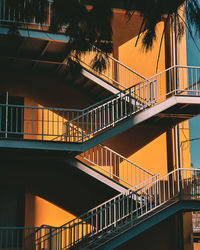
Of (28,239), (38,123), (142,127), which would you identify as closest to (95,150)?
(142,127)

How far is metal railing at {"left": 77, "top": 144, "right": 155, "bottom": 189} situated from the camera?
15.7m

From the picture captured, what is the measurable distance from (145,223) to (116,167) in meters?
3.04

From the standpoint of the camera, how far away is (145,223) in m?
13.3

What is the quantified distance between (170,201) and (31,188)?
446 centimetres

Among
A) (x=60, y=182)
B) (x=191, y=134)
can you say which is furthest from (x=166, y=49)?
(x=60, y=182)

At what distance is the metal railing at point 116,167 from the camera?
1566 centimetres

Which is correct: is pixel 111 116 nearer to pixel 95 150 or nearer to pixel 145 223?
pixel 95 150

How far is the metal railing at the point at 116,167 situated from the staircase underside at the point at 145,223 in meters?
2.12

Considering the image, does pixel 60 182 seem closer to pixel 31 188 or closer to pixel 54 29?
pixel 31 188

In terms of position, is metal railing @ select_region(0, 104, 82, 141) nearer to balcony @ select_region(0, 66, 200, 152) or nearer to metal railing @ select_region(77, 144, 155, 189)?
balcony @ select_region(0, 66, 200, 152)

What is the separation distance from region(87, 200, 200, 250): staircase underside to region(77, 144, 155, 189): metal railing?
2.12 metres

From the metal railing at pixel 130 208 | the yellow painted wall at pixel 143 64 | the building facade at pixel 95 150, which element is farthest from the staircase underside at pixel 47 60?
the metal railing at pixel 130 208

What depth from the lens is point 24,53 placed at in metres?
14.7

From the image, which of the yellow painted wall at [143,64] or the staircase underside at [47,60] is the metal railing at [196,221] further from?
the staircase underside at [47,60]
